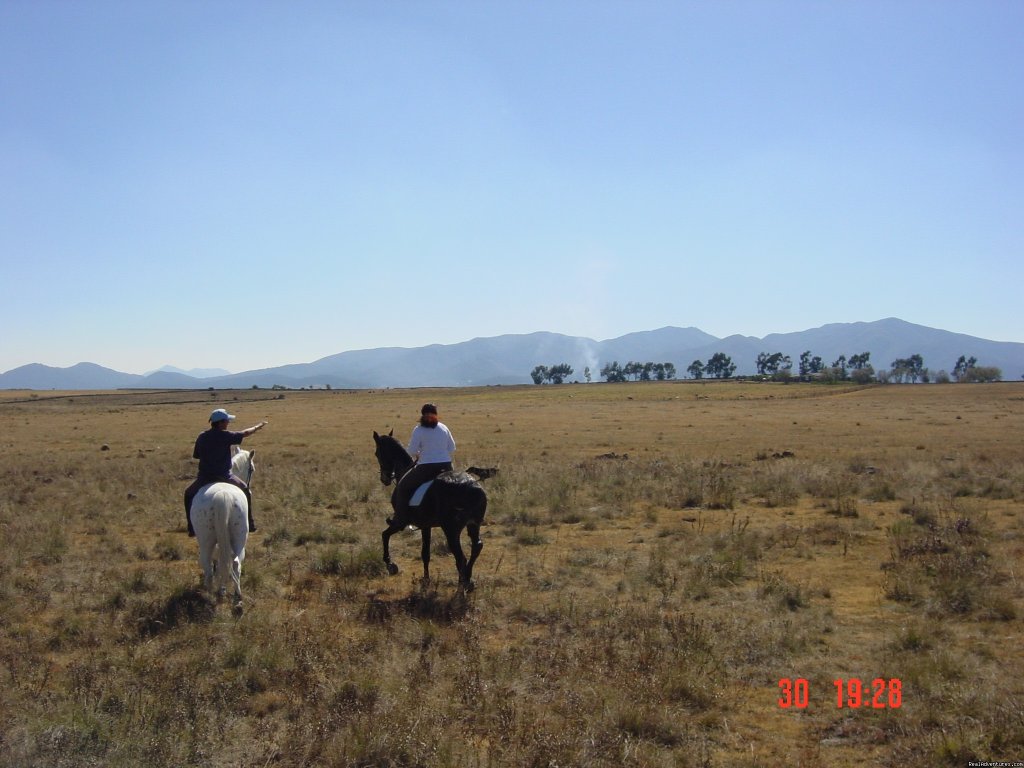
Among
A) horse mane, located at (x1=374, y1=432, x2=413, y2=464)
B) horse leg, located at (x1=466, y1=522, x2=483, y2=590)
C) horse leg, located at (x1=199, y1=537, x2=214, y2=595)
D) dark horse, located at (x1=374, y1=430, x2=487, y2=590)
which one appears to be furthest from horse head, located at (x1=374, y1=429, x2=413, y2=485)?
horse leg, located at (x1=199, y1=537, x2=214, y2=595)

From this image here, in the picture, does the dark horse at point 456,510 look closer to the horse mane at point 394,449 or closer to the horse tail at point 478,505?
the horse tail at point 478,505

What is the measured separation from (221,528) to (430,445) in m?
2.89

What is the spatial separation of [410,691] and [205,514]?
3.98 meters

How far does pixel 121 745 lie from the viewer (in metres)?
5.01

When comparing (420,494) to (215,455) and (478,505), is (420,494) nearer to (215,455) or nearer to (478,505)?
(478,505)

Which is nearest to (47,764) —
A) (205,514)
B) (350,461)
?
(205,514)

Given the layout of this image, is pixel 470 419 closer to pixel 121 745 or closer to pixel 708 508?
pixel 708 508
